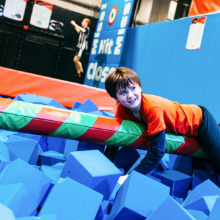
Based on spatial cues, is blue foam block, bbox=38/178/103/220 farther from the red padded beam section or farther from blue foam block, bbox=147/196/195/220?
the red padded beam section

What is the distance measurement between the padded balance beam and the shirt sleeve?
0.36 ft

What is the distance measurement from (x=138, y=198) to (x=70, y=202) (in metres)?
0.23

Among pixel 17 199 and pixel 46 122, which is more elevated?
pixel 46 122

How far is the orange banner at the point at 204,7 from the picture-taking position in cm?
303

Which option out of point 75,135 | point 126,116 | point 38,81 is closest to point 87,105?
point 126,116

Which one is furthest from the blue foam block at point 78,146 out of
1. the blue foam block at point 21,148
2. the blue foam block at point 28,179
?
the blue foam block at point 28,179

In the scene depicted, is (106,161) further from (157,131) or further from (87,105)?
(87,105)

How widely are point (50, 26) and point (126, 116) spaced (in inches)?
200

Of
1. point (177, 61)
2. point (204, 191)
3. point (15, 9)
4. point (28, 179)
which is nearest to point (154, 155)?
point (204, 191)

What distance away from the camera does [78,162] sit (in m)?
1.00

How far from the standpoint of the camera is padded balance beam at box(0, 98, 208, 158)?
1146mm

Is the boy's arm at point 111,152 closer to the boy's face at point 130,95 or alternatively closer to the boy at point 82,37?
the boy's face at point 130,95

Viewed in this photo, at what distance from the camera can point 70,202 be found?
2.68 feet

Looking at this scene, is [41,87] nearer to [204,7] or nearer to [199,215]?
[204,7]
